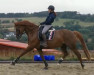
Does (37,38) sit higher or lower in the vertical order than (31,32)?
→ lower

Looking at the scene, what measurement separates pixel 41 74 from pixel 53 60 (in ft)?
16.3

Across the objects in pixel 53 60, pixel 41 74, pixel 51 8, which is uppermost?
pixel 51 8

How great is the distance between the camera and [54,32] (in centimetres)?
1339

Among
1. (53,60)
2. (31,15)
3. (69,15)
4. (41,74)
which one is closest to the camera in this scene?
(41,74)

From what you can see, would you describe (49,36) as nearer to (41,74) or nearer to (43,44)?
(43,44)

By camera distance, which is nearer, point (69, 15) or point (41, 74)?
point (41, 74)

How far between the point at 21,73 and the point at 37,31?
8.67ft

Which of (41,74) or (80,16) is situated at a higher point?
(41,74)

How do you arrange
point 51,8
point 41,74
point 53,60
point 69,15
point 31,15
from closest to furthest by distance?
point 41,74
point 51,8
point 53,60
point 69,15
point 31,15

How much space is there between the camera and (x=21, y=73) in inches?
449

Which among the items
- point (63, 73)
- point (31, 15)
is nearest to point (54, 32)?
point (63, 73)

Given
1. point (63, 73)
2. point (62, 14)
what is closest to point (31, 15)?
point (62, 14)

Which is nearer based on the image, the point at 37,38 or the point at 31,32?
the point at 37,38

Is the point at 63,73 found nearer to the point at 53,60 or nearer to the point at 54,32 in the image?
the point at 54,32
